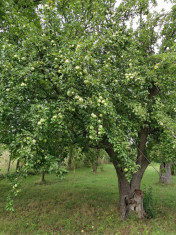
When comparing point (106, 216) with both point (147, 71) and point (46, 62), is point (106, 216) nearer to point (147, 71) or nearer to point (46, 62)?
point (147, 71)

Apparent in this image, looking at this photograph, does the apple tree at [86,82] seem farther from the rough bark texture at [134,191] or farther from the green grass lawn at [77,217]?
the green grass lawn at [77,217]

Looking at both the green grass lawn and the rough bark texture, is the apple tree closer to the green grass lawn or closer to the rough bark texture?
the rough bark texture

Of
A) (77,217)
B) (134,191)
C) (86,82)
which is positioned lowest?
(77,217)

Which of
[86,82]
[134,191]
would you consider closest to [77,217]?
[134,191]

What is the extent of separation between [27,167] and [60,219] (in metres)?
4.19

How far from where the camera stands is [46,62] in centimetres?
460

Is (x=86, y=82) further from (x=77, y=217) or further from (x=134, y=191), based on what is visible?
(x=77, y=217)

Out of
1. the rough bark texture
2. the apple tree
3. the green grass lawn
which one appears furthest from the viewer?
the rough bark texture

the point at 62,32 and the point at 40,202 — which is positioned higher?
the point at 62,32

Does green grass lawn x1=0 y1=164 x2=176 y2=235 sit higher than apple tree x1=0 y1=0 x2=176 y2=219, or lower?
lower

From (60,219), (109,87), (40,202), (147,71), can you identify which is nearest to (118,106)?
(109,87)

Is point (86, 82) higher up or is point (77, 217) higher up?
point (86, 82)

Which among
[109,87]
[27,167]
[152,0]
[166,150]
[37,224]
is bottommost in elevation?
[37,224]

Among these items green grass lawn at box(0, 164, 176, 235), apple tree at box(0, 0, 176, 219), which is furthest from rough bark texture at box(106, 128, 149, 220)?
green grass lawn at box(0, 164, 176, 235)
